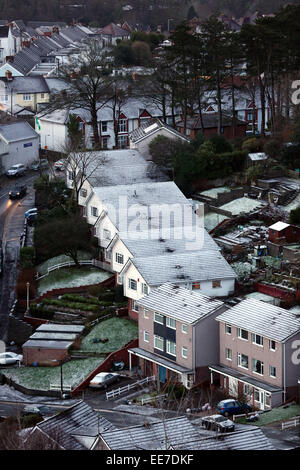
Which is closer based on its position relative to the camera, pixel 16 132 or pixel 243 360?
pixel 243 360

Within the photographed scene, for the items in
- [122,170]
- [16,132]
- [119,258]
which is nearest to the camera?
[119,258]

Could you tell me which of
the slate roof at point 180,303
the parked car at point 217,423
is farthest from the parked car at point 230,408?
the slate roof at point 180,303

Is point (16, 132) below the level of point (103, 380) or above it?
above

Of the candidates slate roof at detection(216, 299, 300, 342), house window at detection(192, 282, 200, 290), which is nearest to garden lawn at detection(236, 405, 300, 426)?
slate roof at detection(216, 299, 300, 342)

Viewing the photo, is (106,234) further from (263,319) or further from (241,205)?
(263,319)

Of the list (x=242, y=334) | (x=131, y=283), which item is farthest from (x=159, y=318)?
(x=131, y=283)

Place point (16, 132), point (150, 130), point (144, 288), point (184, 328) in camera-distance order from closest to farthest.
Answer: point (184, 328) < point (144, 288) < point (150, 130) < point (16, 132)
